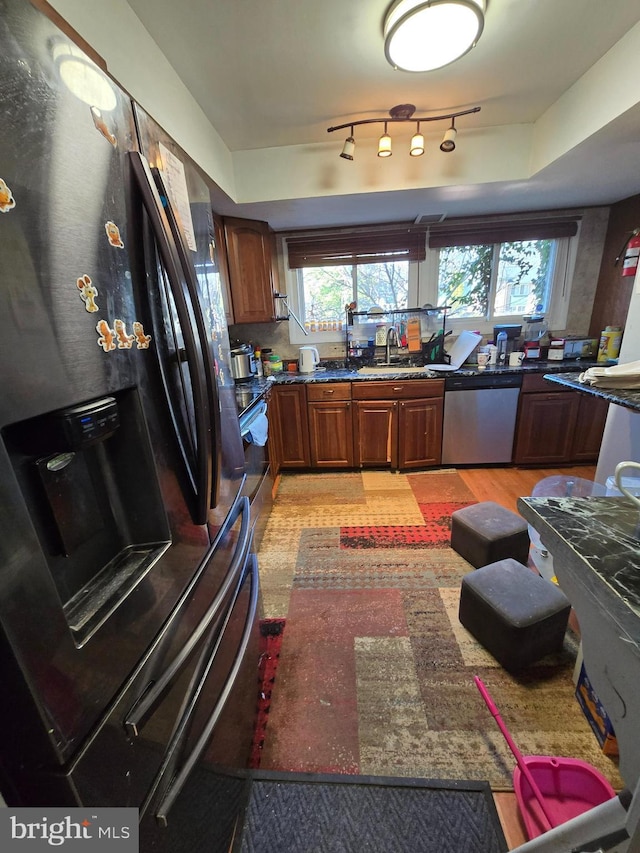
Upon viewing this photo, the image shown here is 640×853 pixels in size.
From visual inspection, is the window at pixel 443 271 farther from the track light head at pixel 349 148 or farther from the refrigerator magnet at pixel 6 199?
the refrigerator magnet at pixel 6 199

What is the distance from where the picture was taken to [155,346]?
0.68 meters

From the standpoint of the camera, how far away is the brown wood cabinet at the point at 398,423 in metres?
2.90

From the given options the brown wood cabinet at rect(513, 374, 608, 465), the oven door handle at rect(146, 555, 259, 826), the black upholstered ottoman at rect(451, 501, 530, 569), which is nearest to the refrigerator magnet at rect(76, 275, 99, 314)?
the oven door handle at rect(146, 555, 259, 826)

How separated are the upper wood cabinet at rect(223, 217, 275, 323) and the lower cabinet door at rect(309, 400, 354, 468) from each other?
0.96m

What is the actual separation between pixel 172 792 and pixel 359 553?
1582 mm

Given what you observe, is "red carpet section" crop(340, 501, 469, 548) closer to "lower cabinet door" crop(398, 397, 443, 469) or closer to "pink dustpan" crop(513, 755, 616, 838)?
"lower cabinet door" crop(398, 397, 443, 469)

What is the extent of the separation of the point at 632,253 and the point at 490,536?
260 centimetres

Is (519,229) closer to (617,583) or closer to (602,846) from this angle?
(617,583)

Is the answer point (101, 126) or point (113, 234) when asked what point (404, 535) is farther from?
point (101, 126)

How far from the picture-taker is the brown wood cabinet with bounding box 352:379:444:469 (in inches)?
114

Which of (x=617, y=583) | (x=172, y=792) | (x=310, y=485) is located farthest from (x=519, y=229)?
(x=172, y=792)

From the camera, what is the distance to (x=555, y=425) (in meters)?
2.93

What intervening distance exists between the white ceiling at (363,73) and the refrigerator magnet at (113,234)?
141 centimetres

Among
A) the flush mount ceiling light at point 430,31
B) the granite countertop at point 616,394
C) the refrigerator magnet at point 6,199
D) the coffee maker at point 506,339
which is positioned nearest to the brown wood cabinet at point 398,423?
the coffee maker at point 506,339
